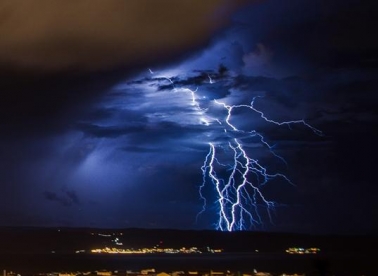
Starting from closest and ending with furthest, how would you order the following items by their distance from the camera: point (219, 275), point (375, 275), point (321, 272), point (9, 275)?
point (321, 272), point (219, 275), point (9, 275), point (375, 275)

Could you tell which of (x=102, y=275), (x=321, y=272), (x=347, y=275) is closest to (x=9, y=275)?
(x=102, y=275)

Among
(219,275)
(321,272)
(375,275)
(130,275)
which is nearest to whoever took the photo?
(321,272)

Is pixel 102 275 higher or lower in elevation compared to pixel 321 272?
higher

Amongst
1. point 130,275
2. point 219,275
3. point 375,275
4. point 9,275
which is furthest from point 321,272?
point 375,275

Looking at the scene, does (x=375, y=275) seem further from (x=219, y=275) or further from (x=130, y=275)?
(x=130, y=275)

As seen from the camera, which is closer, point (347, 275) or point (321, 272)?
point (321, 272)

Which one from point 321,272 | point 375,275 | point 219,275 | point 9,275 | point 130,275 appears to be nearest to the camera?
point 321,272

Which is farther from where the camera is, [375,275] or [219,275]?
[375,275]

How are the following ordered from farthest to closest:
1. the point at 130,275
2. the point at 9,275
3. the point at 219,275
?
the point at 9,275 < the point at 219,275 < the point at 130,275

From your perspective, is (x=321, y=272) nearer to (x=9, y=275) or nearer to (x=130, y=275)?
(x=130, y=275)
